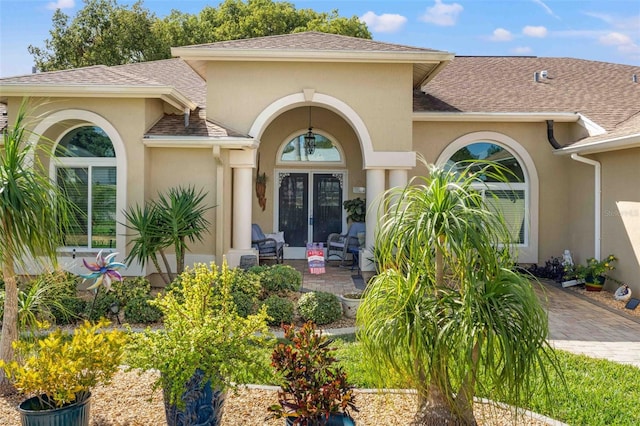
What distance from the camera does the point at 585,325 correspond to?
8.72 meters

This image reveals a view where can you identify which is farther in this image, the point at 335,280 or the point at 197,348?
the point at 335,280

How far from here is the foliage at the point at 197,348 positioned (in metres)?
4.04

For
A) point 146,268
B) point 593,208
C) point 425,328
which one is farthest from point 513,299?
point 593,208

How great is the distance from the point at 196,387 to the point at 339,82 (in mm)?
9128

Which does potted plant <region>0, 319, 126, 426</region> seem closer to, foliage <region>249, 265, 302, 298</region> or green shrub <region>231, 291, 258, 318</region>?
green shrub <region>231, 291, 258, 318</region>

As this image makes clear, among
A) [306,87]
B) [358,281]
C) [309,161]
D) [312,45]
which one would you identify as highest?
[312,45]

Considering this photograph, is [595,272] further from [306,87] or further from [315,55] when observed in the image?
[315,55]

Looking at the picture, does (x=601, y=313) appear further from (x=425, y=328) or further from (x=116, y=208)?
(x=116, y=208)

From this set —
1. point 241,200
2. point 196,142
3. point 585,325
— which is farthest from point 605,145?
point 196,142

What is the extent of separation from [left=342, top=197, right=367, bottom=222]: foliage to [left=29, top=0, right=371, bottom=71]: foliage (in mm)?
17125

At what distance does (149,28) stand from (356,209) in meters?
21.8

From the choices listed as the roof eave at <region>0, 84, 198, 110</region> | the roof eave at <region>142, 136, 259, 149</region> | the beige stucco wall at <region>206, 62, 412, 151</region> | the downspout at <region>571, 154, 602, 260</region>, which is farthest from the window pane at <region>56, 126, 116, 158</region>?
the downspout at <region>571, 154, 602, 260</region>

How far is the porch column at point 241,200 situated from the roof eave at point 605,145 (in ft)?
25.1

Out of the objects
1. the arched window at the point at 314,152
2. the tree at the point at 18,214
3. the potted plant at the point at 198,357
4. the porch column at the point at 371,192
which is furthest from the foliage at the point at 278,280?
the arched window at the point at 314,152
